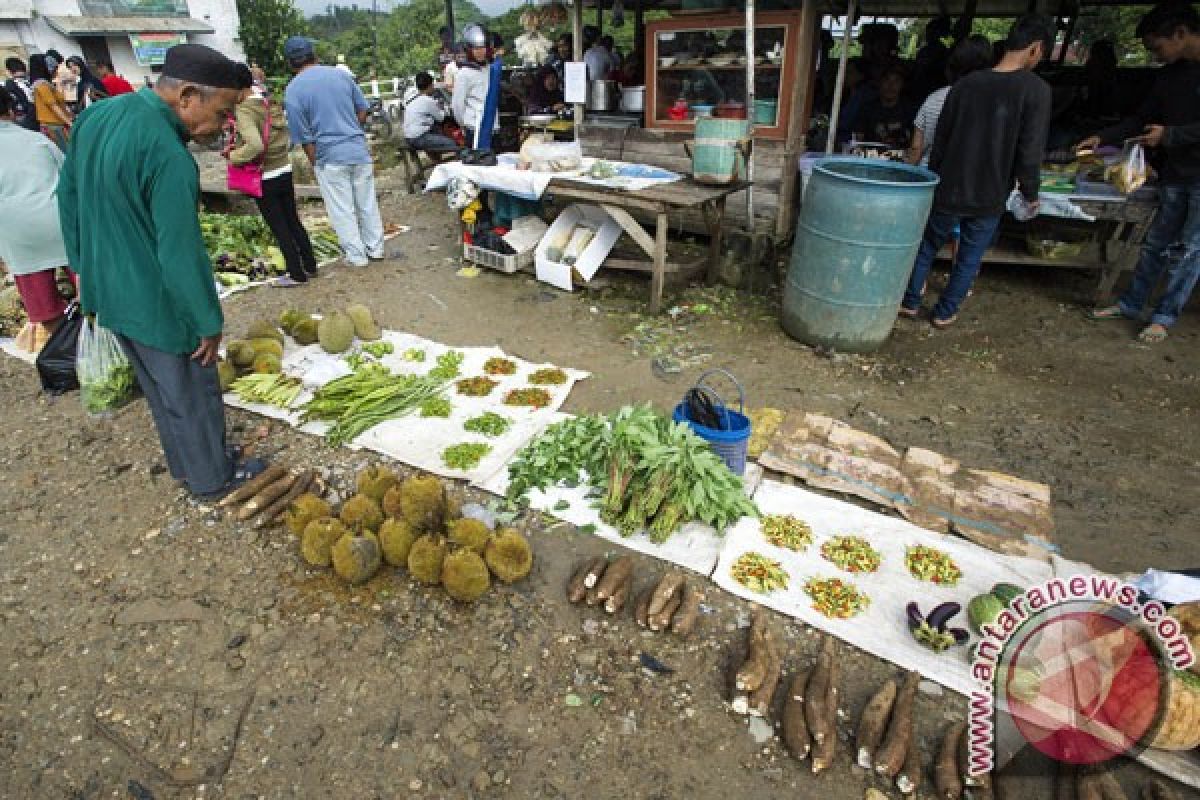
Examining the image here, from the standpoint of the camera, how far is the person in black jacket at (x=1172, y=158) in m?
4.63

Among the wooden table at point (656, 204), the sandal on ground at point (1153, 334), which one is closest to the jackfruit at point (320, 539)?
the wooden table at point (656, 204)

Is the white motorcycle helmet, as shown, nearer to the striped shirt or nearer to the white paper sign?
the white paper sign

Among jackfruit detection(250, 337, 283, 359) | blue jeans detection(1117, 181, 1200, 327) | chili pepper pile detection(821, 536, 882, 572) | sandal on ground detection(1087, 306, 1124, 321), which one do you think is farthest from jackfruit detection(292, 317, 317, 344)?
blue jeans detection(1117, 181, 1200, 327)

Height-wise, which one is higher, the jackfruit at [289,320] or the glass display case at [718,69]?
the glass display case at [718,69]

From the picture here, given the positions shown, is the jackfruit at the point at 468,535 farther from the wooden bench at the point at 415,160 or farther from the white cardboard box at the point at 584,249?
the wooden bench at the point at 415,160

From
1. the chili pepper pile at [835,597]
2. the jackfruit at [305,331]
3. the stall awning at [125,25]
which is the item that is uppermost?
the stall awning at [125,25]

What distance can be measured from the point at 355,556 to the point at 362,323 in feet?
9.15

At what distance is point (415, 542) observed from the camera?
2.92 m

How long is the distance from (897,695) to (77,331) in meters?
5.84

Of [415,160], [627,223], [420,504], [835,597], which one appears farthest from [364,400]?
[415,160]

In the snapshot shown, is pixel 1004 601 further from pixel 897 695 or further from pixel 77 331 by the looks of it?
pixel 77 331

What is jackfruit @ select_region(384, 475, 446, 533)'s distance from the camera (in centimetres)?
290

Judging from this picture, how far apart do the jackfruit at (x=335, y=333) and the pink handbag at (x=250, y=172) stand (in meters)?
1.91

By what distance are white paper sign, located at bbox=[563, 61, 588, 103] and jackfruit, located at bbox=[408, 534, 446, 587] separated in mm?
6243
